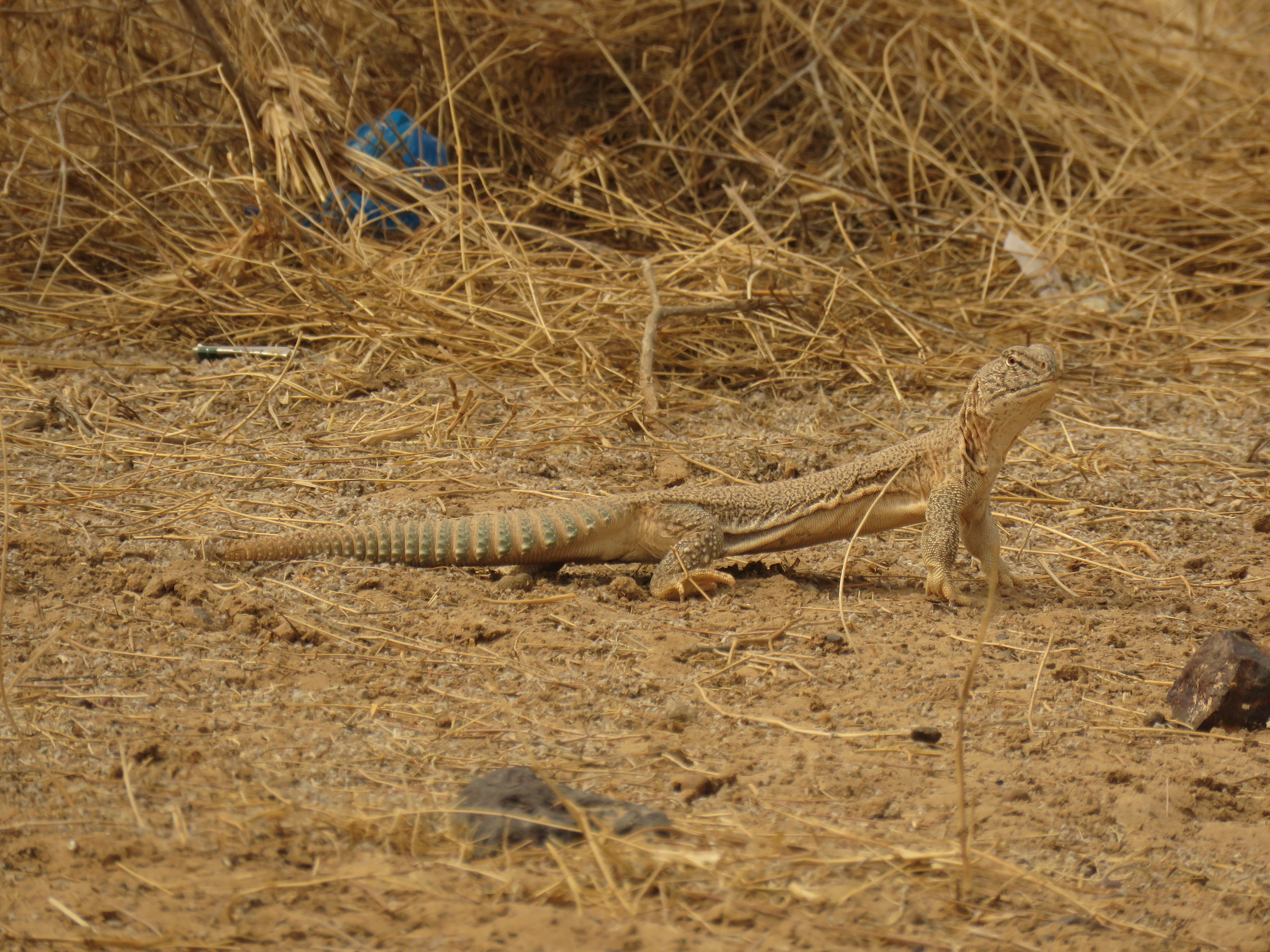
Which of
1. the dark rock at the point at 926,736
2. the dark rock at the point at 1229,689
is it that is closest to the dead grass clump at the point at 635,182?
the dark rock at the point at 1229,689

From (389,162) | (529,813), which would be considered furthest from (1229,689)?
(389,162)

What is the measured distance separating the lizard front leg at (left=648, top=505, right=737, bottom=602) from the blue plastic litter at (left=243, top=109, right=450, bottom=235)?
3169 millimetres

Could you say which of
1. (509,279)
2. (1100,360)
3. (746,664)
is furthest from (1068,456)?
(509,279)

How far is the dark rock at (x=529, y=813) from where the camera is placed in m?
2.27

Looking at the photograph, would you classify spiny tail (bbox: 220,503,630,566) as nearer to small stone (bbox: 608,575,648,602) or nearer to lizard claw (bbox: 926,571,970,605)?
small stone (bbox: 608,575,648,602)

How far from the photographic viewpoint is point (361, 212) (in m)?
6.41

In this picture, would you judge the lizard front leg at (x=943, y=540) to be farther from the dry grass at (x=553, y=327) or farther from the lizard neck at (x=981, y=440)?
the dry grass at (x=553, y=327)

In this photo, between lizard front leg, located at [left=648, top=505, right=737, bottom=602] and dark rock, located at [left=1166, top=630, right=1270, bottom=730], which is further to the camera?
lizard front leg, located at [left=648, top=505, right=737, bottom=602]

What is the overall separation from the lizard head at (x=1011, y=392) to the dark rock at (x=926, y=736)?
140 cm

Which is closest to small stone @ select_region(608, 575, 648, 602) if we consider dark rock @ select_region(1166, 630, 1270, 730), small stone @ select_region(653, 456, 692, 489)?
small stone @ select_region(653, 456, 692, 489)

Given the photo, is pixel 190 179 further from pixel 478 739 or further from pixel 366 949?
pixel 366 949

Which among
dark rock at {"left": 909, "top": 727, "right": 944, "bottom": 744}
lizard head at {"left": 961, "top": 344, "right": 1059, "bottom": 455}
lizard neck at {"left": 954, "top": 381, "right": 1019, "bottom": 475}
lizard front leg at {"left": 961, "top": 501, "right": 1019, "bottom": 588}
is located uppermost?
lizard head at {"left": 961, "top": 344, "right": 1059, "bottom": 455}

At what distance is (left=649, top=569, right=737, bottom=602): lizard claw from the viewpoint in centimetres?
385

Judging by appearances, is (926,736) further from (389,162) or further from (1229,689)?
(389,162)
